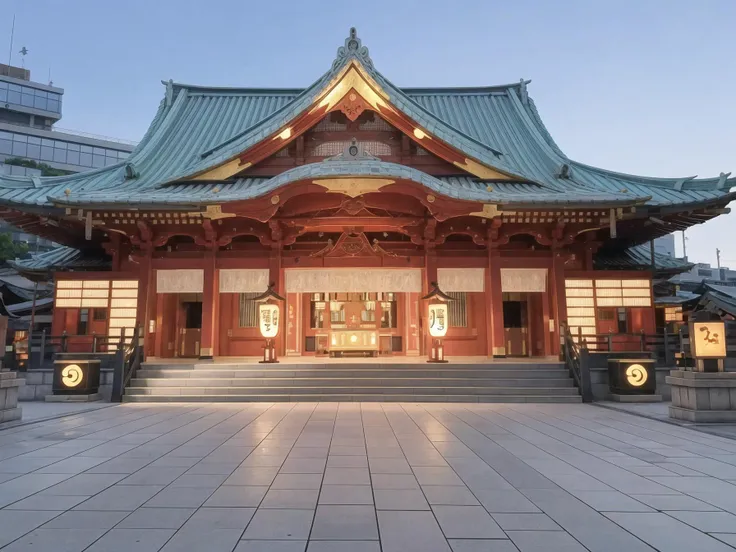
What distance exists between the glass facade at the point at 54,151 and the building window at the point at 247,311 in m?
44.4

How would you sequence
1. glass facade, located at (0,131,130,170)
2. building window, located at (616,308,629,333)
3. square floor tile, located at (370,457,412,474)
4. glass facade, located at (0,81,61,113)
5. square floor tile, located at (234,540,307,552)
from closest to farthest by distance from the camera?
square floor tile, located at (234,540,307,552), square floor tile, located at (370,457,412,474), building window, located at (616,308,629,333), glass facade, located at (0,131,130,170), glass facade, located at (0,81,61,113)

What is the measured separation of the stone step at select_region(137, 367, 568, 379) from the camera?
13.0 m

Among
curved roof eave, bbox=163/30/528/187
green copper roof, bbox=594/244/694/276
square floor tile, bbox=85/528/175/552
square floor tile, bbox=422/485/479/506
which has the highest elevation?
curved roof eave, bbox=163/30/528/187

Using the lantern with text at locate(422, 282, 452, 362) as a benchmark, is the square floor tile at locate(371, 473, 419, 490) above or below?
below

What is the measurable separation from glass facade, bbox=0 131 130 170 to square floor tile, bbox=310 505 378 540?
57.9 m

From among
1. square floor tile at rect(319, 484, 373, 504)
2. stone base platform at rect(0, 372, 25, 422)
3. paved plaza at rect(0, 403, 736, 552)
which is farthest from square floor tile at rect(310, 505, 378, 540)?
stone base platform at rect(0, 372, 25, 422)

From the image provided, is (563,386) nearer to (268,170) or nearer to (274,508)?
(274,508)

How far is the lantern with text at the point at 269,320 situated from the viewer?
14.2m

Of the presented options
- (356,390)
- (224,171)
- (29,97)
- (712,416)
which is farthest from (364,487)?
(29,97)

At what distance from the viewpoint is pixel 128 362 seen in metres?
12.9

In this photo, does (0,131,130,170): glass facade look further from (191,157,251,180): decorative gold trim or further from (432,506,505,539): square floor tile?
(432,506,505,539): square floor tile

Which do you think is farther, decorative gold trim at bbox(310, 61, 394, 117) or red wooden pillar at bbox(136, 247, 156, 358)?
red wooden pillar at bbox(136, 247, 156, 358)

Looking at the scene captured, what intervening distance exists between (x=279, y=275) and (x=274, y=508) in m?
11.7

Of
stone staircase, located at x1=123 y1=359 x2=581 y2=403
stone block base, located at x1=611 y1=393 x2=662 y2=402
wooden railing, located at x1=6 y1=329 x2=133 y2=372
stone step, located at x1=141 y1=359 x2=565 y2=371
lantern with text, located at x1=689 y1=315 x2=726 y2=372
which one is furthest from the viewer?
stone step, located at x1=141 y1=359 x2=565 y2=371
